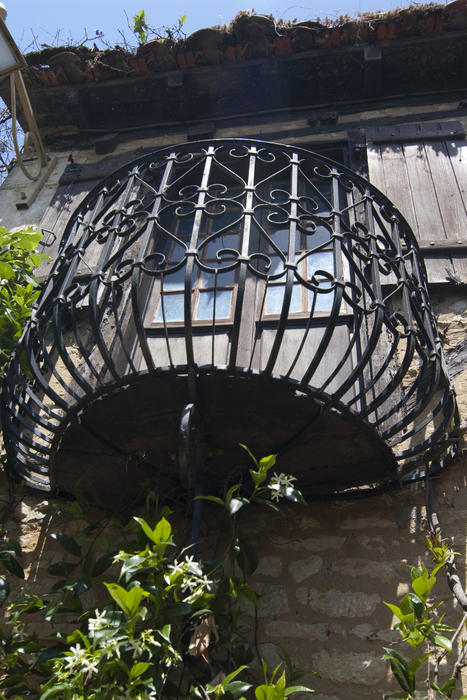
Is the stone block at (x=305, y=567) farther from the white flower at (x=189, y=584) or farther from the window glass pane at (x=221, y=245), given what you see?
the window glass pane at (x=221, y=245)

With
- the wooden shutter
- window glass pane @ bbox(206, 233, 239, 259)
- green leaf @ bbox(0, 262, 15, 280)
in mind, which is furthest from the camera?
window glass pane @ bbox(206, 233, 239, 259)

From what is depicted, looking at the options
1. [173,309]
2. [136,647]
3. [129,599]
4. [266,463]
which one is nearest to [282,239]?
[173,309]

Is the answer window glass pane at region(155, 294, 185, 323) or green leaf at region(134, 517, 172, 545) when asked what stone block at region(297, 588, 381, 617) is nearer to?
green leaf at region(134, 517, 172, 545)

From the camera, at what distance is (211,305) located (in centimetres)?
370

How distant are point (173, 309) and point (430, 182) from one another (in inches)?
81.9

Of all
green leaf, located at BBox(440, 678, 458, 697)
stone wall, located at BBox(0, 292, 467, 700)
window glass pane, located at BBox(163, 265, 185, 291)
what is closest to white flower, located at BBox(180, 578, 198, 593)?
stone wall, located at BBox(0, 292, 467, 700)

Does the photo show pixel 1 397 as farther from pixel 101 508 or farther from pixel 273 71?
pixel 273 71

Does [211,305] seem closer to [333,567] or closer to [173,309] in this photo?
[173,309]

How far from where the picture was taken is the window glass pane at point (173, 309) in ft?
11.8

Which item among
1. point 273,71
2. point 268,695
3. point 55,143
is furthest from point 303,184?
point 268,695

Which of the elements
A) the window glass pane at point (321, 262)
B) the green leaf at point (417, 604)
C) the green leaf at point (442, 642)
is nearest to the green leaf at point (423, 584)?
the green leaf at point (417, 604)

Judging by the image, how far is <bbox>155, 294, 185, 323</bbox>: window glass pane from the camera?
11.8 feet

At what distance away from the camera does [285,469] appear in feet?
8.76

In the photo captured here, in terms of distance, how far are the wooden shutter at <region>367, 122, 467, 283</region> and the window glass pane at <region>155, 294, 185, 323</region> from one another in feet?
4.71
